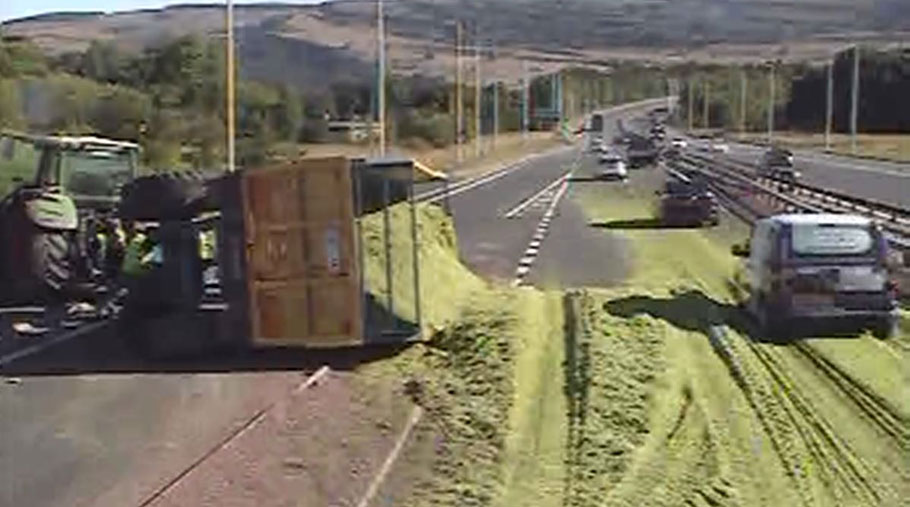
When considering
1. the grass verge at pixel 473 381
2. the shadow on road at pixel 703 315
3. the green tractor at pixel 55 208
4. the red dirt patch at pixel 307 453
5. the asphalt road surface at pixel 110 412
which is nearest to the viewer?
the red dirt patch at pixel 307 453

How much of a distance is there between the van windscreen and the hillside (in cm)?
3971

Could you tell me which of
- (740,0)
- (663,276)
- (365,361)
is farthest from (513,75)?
(365,361)

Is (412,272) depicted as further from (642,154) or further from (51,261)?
(642,154)

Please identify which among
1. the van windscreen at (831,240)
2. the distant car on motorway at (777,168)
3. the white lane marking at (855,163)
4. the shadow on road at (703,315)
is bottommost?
the white lane marking at (855,163)

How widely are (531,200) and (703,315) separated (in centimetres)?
4177

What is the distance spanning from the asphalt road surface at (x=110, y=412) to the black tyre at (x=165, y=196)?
66.7 inches

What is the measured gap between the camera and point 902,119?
146750 millimetres

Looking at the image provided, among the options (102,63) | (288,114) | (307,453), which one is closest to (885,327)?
(307,453)

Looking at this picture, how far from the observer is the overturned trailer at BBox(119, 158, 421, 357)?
20609 millimetres

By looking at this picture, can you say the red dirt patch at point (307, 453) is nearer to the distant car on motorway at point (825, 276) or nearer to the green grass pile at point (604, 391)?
the green grass pile at point (604, 391)

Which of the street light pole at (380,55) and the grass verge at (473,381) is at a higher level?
the street light pole at (380,55)

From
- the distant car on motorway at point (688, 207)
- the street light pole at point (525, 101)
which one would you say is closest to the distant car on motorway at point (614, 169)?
the distant car on motorway at point (688, 207)

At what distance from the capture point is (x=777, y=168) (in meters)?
71.4

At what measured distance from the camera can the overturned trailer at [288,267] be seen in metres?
20.6
